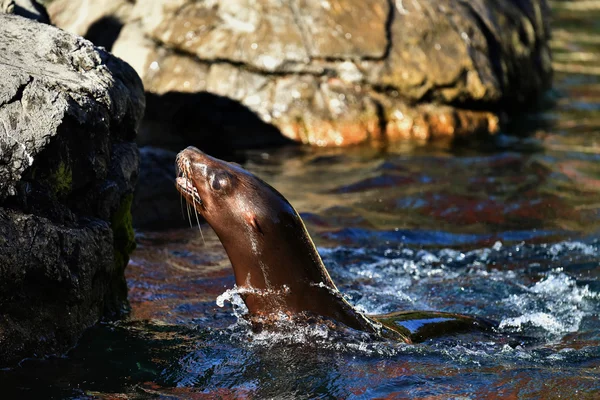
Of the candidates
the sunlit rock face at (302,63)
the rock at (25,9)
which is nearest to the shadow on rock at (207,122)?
the sunlit rock face at (302,63)

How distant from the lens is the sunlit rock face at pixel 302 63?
9.59 metres

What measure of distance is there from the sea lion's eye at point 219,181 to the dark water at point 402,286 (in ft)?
2.01

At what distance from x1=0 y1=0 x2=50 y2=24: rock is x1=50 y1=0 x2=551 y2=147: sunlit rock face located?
3.99 m

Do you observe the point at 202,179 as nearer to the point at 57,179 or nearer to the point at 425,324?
the point at 57,179

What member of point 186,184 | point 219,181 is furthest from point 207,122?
point 219,181

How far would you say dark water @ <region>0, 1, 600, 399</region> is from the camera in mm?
4023

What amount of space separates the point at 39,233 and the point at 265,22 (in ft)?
20.1

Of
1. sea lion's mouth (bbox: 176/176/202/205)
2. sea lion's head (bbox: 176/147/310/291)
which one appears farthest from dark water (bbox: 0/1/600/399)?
sea lion's mouth (bbox: 176/176/202/205)

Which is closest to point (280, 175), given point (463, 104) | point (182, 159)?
point (463, 104)

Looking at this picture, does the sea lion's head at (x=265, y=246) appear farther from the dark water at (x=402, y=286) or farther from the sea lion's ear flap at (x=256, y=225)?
the dark water at (x=402, y=286)

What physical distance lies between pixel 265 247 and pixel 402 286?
69.1 inches

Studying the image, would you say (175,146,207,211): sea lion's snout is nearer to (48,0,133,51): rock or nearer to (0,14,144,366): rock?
(0,14,144,366): rock

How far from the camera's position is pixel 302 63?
9.55 meters

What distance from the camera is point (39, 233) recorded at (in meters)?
3.87
